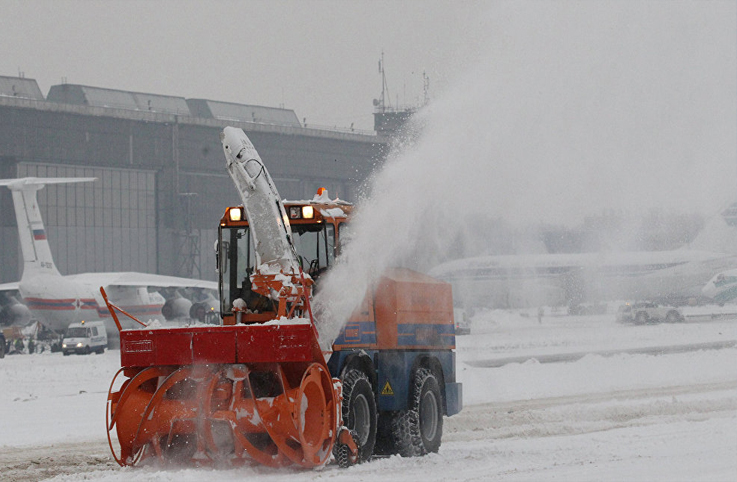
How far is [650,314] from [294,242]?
3972 centimetres

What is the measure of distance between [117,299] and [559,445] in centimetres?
4259

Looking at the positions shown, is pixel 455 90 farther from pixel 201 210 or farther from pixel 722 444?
pixel 201 210

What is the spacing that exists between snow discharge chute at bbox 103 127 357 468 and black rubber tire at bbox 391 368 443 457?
1567mm

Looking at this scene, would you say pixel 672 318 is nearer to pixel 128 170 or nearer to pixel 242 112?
pixel 128 170

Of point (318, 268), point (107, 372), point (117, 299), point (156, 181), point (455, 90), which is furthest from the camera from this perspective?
point (156, 181)

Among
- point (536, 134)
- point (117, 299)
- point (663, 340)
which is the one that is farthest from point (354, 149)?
point (536, 134)

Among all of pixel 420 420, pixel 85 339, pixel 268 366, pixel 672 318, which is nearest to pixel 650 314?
pixel 672 318

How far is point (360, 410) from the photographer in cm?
1237

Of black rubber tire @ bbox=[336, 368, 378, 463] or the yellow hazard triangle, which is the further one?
the yellow hazard triangle

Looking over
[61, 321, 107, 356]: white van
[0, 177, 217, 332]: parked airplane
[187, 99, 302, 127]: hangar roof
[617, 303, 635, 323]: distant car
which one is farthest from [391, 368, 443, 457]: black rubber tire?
[187, 99, 302, 127]: hangar roof

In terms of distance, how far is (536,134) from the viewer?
56.0 feet

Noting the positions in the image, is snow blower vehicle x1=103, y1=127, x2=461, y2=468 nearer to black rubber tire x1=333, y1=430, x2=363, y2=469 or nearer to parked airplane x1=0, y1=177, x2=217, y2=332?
black rubber tire x1=333, y1=430, x2=363, y2=469

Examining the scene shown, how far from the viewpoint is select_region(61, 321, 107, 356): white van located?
47.3m

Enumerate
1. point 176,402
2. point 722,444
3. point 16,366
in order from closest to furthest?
point 176,402 → point 722,444 → point 16,366
